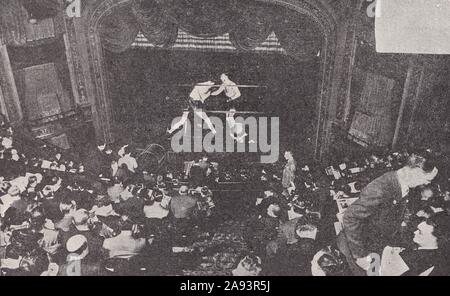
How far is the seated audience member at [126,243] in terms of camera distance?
2746mm

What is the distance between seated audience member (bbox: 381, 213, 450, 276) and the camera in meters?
2.77

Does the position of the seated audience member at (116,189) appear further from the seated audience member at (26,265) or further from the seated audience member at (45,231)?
the seated audience member at (26,265)

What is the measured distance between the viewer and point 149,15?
2531 mm

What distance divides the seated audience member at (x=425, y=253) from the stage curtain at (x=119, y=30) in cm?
186

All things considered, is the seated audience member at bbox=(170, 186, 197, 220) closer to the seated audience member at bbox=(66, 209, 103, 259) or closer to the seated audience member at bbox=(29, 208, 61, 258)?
the seated audience member at bbox=(66, 209, 103, 259)

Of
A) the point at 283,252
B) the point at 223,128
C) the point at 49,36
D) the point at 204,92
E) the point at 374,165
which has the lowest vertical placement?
the point at 283,252

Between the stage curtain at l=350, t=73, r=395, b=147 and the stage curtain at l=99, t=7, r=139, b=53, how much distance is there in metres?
1.29

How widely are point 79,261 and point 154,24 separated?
4.57ft

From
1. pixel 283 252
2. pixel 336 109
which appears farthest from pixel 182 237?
pixel 336 109

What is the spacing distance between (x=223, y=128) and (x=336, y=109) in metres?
0.64

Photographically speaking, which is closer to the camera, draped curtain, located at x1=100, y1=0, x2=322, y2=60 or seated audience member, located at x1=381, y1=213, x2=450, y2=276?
draped curtain, located at x1=100, y1=0, x2=322, y2=60

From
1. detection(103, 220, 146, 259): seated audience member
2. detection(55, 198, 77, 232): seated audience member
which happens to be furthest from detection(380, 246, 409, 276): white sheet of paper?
detection(55, 198, 77, 232): seated audience member

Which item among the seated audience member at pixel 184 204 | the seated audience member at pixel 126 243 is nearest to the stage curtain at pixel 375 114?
the seated audience member at pixel 184 204

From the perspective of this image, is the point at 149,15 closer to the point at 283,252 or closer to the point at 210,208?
the point at 210,208
